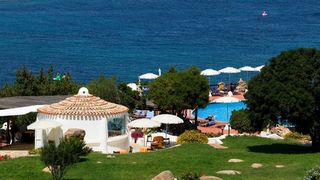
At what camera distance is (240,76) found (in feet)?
256

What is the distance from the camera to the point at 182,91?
4203 centimetres

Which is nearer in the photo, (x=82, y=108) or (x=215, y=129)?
(x=82, y=108)

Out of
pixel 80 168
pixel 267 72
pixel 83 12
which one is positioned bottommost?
pixel 80 168

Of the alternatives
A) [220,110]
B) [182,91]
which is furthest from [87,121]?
[220,110]

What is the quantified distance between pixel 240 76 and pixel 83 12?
89.1 metres

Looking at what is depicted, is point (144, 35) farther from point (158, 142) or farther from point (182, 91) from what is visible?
point (158, 142)

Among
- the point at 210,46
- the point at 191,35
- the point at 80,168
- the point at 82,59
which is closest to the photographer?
the point at 80,168

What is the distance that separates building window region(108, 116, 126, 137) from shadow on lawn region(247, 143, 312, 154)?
5.94 metres

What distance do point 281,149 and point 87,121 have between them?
8.48 meters

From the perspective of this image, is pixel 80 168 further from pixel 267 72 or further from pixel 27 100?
pixel 27 100

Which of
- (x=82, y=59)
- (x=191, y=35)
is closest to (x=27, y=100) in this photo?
(x=82, y=59)

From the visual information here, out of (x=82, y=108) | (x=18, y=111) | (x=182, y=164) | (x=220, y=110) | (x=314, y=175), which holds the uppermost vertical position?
(x=82, y=108)

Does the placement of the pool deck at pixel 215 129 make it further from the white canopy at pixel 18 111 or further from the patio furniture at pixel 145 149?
the white canopy at pixel 18 111

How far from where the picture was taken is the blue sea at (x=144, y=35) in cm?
9119
